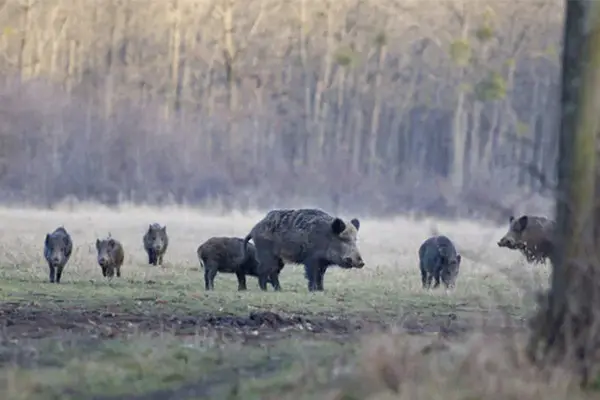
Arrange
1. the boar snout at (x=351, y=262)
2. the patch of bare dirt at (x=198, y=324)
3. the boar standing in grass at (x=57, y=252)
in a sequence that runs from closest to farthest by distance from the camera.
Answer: the patch of bare dirt at (x=198, y=324)
the boar standing in grass at (x=57, y=252)
the boar snout at (x=351, y=262)

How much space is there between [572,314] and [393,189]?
28055mm

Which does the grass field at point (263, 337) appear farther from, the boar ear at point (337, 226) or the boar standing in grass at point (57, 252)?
the boar ear at point (337, 226)

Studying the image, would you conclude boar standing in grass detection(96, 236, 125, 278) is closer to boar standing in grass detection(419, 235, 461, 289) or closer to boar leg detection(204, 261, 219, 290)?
boar leg detection(204, 261, 219, 290)

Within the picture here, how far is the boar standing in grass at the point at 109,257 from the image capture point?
→ 1859 cm

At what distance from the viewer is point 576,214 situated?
741cm

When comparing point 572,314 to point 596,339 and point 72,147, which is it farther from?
point 72,147

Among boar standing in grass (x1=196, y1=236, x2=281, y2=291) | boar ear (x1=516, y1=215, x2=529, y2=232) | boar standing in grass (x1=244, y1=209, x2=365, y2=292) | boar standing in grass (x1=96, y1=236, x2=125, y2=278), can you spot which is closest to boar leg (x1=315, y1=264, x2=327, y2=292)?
boar standing in grass (x1=244, y1=209, x2=365, y2=292)

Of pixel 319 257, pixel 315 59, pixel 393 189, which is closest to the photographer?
pixel 319 257

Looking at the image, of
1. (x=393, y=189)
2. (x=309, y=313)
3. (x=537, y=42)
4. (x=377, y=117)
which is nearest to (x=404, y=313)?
(x=309, y=313)

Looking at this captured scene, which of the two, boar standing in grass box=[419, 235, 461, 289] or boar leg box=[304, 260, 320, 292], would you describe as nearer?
boar leg box=[304, 260, 320, 292]

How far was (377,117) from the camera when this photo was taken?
132 feet

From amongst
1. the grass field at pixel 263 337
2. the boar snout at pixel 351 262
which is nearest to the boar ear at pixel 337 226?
the boar snout at pixel 351 262

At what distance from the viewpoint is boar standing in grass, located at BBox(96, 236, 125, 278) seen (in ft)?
61.0

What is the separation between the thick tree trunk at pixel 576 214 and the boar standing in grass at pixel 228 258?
1056 centimetres
